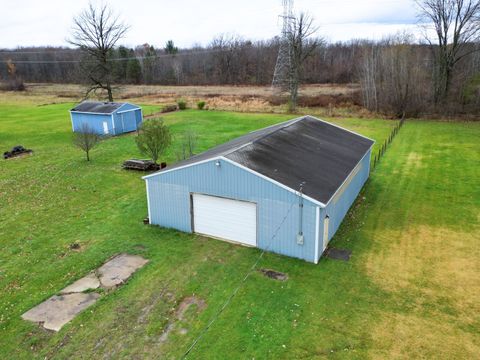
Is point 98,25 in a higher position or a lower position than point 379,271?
higher

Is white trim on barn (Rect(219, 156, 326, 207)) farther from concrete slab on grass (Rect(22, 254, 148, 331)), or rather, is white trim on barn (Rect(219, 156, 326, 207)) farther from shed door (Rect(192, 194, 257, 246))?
concrete slab on grass (Rect(22, 254, 148, 331))

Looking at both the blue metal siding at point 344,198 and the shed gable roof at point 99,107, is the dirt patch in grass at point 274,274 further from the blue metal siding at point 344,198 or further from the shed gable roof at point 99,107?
the shed gable roof at point 99,107

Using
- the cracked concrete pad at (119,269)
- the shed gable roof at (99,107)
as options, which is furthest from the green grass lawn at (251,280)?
the shed gable roof at (99,107)

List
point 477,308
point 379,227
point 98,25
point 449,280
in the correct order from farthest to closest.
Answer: point 98,25
point 379,227
point 449,280
point 477,308

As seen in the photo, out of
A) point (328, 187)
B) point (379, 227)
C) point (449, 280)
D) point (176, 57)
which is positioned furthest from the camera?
point (176, 57)

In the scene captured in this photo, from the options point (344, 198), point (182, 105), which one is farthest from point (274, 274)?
point (182, 105)

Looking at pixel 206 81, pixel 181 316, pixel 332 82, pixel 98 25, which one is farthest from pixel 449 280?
pixel 206 81

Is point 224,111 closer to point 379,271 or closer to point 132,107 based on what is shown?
point 132,107
